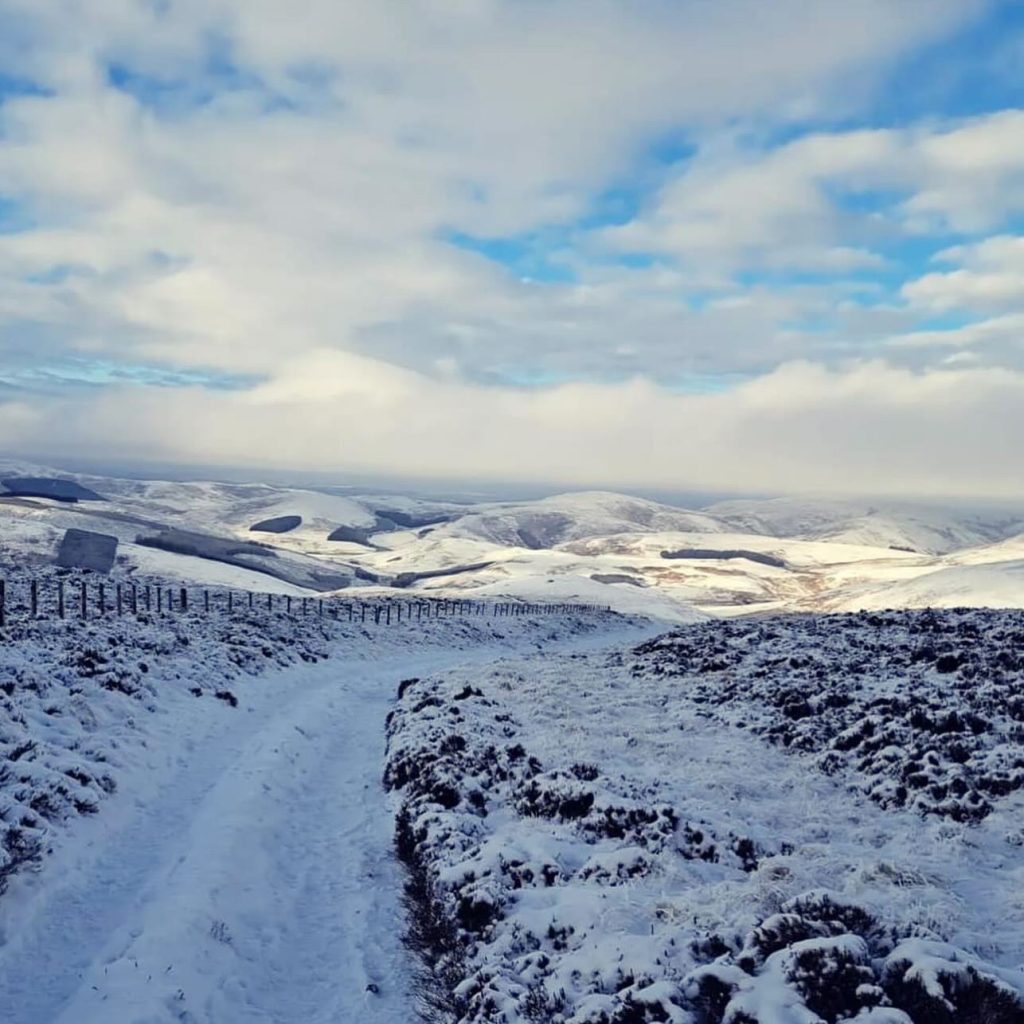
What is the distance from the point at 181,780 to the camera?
15.2m

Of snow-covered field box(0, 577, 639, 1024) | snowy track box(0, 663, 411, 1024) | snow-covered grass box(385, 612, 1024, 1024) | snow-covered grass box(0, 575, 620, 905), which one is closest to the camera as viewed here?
snow-covered grass box(385, 612, 1024, 1024)

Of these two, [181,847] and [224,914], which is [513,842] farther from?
[181,847]

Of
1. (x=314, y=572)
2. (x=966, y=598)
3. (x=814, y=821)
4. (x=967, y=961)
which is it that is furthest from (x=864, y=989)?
(x=314, y=572)

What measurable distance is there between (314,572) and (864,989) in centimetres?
15249

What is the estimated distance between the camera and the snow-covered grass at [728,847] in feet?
23.7

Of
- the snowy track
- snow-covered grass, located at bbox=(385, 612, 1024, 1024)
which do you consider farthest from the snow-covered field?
snow-covered grass, located at bbox=(385, 612, 1024, 1024)

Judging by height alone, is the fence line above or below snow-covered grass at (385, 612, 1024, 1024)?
below

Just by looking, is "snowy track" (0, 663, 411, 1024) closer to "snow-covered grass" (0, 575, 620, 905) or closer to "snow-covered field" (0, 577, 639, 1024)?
"snow-covered field" (0, 577, 639, 1024)

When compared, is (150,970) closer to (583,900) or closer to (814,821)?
(583,900)

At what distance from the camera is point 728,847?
11109mm

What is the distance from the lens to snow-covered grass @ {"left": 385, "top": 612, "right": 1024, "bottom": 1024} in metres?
7.21

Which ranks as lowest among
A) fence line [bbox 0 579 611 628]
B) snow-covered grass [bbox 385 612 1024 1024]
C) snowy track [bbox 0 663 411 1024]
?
fence line [bbox 0 579 611 628]

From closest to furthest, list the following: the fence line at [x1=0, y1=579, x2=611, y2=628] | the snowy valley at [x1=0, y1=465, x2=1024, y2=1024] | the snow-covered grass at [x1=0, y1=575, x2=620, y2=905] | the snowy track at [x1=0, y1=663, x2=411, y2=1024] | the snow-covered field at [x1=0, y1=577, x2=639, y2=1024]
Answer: the snowy valley at [x1=0, y1=465, x2=1024, y2=1024], the snowy track at [x1=0, y1=663, x2=411, y2=1024], the snow-covered field at [x1=0, y1=577, x2=639, y2=1024], the snow-covered grass at [x1=0, y1=575, x2=620, y2=905], the fence line at [x1=0, y1=579, x2=611, y2=628]

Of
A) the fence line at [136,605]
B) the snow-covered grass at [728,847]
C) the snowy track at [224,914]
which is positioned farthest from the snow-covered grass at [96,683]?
the snow-covered grass at [728,847]
